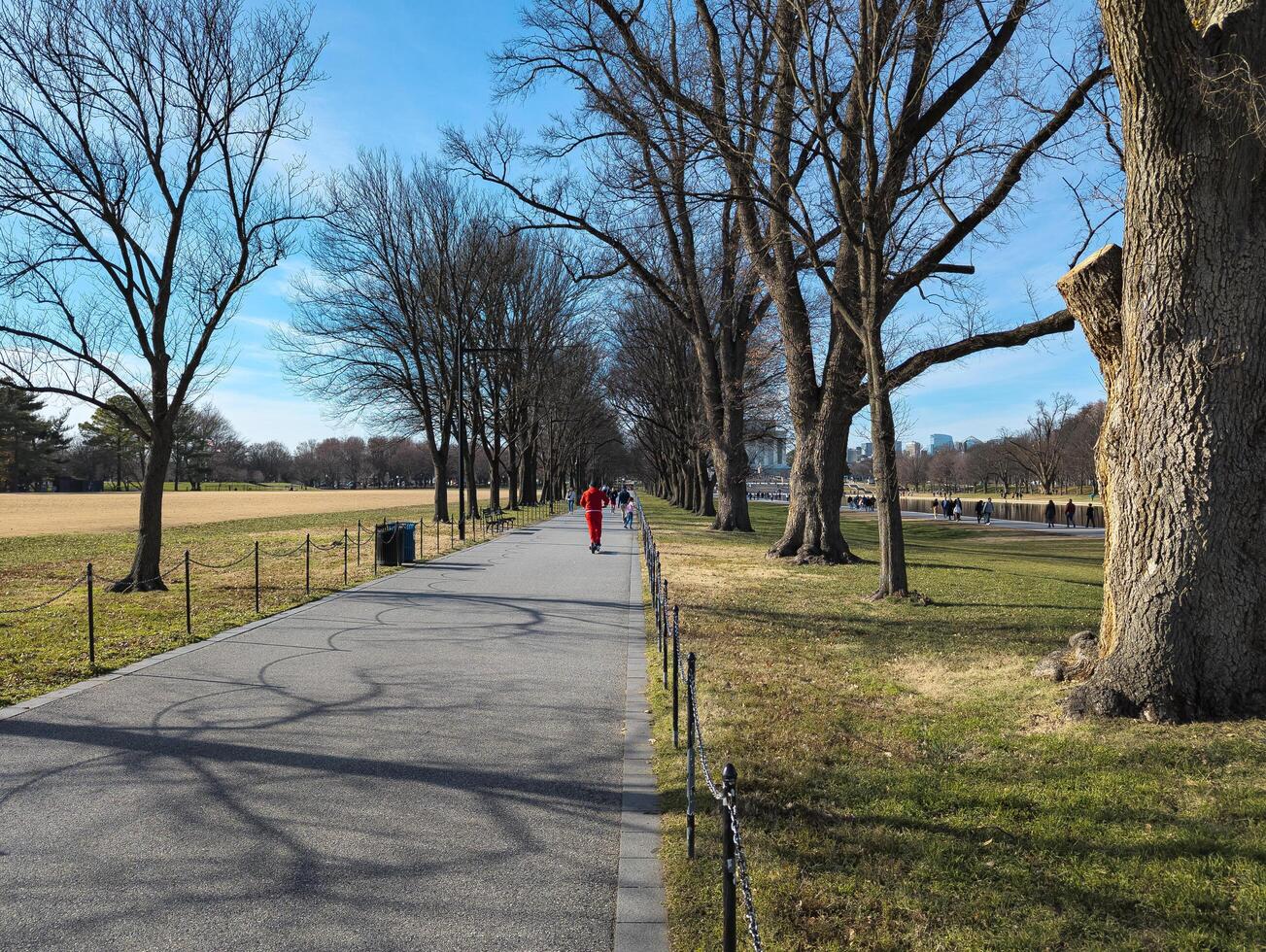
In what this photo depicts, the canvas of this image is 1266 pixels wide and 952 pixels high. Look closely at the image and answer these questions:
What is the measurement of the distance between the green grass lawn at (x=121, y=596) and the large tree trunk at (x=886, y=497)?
9466mm

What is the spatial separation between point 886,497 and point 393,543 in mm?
11677

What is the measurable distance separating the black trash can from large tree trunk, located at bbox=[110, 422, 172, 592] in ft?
15.8

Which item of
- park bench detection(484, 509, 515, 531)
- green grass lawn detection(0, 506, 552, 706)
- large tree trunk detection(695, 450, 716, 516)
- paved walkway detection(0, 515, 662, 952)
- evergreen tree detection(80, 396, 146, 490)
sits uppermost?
evergreen tree detection(80, 396, 146, 490)

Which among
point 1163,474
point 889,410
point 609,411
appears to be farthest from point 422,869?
point 609,411

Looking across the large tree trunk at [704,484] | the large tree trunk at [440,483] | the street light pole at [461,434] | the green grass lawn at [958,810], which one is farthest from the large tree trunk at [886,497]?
the large tree trunk at [704,484]

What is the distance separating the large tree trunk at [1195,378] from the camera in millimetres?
5891

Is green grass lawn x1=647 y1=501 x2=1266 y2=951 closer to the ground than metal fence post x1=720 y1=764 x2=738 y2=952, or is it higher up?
closer to the ground

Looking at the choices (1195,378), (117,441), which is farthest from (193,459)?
(1195,378)

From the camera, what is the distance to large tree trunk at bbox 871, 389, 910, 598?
12453 millimetres

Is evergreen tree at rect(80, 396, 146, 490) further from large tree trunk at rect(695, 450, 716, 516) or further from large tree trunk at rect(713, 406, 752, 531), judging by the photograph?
large tree trunk at rect(713, 406, 752, 531)

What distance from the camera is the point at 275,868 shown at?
406 centimetres

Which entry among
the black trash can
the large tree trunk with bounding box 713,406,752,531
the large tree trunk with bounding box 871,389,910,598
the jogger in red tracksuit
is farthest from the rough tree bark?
the large tree trunk with bounding box 713,406,752,531

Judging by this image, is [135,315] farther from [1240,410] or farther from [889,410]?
[1240,410]

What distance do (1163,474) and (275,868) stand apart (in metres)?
6.45
